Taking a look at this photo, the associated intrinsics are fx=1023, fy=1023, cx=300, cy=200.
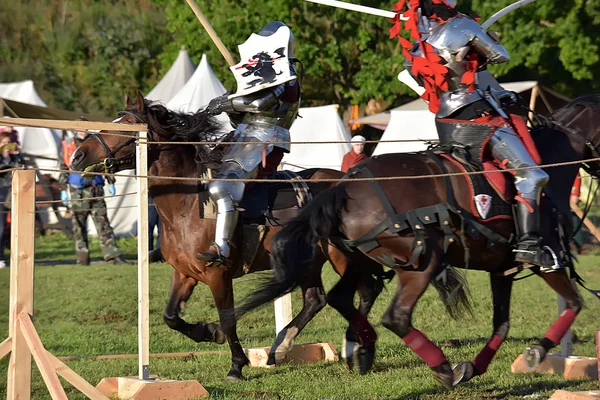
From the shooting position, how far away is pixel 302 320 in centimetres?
831

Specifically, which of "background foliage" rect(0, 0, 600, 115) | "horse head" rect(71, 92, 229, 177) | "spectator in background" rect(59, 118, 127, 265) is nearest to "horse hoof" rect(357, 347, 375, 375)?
"horse head" rect(71, 92, 229, 177)

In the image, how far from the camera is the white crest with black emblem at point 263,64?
818 centimetres

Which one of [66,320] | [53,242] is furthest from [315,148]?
[66,320]

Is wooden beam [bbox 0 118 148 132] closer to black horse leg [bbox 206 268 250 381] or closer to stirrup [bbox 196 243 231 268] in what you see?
stirrup [bbox 196 243 231 268]

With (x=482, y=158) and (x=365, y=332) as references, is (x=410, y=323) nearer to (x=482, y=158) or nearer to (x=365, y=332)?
(x=365, y=332)

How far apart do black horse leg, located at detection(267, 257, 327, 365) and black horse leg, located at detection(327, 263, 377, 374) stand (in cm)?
26

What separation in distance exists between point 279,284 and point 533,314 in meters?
5.50

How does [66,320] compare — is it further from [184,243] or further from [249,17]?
[249,17]

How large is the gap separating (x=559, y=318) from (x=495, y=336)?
1.54ft

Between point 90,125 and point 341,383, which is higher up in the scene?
point 90,125

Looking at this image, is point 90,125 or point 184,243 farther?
point 184,243

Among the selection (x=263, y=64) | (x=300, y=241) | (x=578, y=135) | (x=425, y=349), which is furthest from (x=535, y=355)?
(x=263, y=64)

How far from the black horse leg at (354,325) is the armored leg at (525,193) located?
50.1 inches

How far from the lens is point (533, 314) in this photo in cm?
1146
